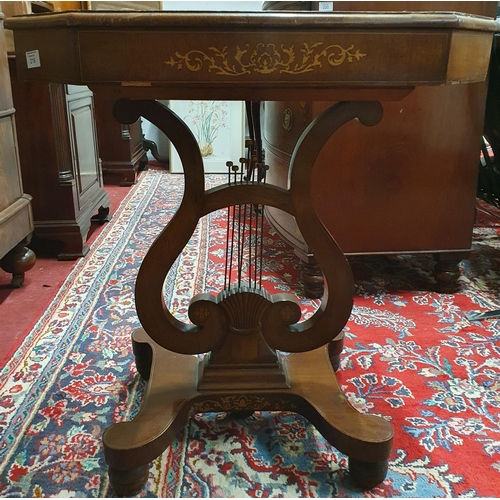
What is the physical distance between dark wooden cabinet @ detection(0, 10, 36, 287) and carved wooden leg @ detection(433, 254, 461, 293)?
4.20 ft

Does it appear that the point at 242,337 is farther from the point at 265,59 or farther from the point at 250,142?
the point at 265,59

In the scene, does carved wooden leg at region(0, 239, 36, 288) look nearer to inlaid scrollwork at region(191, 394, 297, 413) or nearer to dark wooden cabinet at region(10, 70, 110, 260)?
dark wooden cabinet at region(10, 70, 110, 260)

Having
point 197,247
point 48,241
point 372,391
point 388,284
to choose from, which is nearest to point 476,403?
point 372,391

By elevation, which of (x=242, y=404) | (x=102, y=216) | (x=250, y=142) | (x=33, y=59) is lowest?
(x=102, y=216)

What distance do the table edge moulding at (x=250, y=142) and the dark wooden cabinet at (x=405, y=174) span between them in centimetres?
51

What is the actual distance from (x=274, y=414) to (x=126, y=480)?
34cm

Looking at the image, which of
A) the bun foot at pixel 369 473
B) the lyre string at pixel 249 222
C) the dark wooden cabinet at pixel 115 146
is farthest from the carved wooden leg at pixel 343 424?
the dark wooden cabinet at pixel 115 146

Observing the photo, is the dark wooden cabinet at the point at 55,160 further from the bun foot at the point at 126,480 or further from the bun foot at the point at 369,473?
the bun foot at the point at 369,473

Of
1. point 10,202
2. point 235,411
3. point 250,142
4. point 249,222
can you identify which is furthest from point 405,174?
point 10,202

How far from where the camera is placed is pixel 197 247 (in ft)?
6.90

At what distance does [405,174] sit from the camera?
5.16 feet

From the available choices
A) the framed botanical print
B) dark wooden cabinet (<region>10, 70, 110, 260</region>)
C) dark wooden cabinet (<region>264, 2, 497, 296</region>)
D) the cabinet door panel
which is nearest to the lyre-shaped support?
dark wooden cabinet (<region>264, 2, 497, 296</region>)

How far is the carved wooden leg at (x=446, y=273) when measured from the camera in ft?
5.51

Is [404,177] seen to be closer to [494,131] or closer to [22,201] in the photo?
[494,131]
